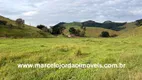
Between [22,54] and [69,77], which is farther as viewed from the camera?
[22,54]

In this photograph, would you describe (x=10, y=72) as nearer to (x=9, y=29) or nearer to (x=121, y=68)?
(x=121, y=68)

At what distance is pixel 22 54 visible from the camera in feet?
54.8

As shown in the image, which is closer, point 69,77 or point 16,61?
point 69,77

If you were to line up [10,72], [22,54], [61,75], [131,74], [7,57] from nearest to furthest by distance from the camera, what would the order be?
[131,74], [61,75], [10,72], [7,57], [22,54]

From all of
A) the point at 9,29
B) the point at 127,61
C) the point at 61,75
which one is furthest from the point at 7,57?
the point at 9,29

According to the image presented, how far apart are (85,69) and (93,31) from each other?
124 metres

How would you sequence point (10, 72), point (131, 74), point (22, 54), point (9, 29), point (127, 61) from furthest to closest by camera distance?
point (9, 29)
point (22, 54)
point (127, 61)
point (10, 72)
point (131, 74)

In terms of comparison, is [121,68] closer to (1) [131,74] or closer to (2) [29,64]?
(1) [131,74]

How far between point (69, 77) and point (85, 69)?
112cm

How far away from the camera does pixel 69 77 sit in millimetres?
11930

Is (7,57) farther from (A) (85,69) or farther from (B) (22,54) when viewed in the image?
(A) (85,69)

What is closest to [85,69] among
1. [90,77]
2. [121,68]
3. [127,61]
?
[90,77]

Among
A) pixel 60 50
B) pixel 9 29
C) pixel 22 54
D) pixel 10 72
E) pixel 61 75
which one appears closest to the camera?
pixel 61 75

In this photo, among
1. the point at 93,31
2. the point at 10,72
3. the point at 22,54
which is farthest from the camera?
the point at 93,31
